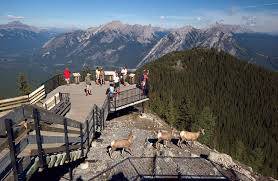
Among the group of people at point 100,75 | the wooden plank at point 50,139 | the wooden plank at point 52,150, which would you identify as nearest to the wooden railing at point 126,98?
the group of people at point 100,75

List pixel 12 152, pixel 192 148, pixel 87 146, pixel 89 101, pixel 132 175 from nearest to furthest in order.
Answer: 1. pixel 12 152
2. pixel 87 146
3. pixel 132 175
4. pixel 192 148
5. pixel 89 101

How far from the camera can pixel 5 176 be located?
11.3 m

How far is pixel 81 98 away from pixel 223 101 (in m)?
124

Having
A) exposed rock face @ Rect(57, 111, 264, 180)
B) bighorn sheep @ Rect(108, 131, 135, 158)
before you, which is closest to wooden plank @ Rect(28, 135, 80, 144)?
exposed rock face @ Rect(57, 111, 264, 180)

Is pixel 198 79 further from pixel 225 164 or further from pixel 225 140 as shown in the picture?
pixel 225 164

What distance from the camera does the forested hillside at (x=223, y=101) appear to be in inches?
3949

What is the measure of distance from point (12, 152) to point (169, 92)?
12193 cm

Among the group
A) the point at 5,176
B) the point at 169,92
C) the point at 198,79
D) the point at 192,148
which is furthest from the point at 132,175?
the point at 198,79

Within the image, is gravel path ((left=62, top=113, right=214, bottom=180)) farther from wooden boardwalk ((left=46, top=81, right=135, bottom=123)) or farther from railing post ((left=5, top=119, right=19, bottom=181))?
railing post ((left=5, top=119, right=19, bottom=181))

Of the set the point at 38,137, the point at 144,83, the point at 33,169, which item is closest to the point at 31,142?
the point at 38,137

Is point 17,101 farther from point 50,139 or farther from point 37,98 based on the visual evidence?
point 50,139

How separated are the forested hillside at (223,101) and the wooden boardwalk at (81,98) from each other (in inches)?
1832

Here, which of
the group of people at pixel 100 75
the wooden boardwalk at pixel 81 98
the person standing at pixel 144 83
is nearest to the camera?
the wooden boardwalk at pixel 81 98

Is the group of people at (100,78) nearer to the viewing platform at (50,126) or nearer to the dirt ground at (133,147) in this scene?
the viewing platform at (50,126)
